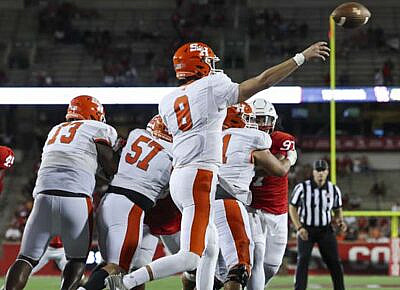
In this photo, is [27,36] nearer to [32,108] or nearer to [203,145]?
[32,108]

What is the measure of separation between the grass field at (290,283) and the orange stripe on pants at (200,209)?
14.2 ft

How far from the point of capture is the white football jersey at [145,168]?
5656 millimetres

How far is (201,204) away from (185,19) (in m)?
17.9

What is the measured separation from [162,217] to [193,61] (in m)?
A: 1.20

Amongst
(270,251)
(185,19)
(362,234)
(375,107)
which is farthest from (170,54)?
(270,251)

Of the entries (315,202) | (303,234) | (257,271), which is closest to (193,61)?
(257,271)

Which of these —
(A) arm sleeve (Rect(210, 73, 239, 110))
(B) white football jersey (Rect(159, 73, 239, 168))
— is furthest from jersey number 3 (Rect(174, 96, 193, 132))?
(A) arm sleeve (Rect(210, 73, 239, 110))

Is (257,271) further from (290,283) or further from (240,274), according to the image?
(290,283)

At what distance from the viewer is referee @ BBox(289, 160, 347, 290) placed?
7949 millimetres

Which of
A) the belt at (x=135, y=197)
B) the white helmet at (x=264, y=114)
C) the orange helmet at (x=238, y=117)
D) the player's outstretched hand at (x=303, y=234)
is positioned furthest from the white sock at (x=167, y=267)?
the player's outstretched hand at (x=303, y=234)

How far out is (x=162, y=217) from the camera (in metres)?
6.07

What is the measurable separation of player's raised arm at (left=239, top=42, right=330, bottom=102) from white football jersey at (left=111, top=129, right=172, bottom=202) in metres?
0.83

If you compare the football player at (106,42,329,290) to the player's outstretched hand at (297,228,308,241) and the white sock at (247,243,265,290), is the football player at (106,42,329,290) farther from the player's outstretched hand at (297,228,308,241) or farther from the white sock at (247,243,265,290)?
the player's outstretched hand at (297,228,308,241)

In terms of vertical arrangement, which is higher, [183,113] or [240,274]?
[183,113]
